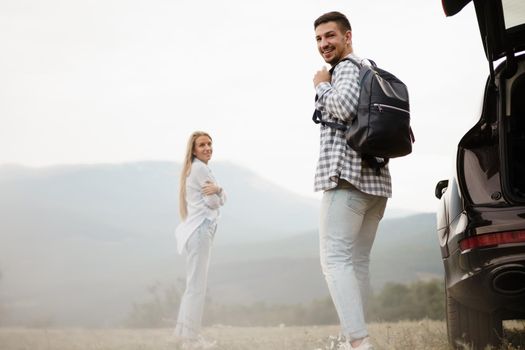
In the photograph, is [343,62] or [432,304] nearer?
[343,62]

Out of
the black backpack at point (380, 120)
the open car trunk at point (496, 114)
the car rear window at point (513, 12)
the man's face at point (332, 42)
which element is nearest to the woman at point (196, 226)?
the man's face at point (332, 42)

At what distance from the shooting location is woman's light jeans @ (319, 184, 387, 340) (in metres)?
3.58

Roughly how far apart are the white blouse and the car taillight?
2.81 meters

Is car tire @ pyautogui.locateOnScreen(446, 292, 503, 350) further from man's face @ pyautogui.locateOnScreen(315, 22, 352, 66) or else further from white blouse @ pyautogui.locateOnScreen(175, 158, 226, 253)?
white blouse @ pyautogui.locateOnScreen(175, 158, 226, 253)

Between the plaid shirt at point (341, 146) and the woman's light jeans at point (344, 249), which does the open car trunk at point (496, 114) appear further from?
the woman's light jeans at point (344, 249)

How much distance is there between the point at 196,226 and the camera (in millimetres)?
5730

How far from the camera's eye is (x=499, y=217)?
10.8ft

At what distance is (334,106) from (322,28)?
1.75ft

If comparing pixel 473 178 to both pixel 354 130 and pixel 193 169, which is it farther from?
pixel 193 169

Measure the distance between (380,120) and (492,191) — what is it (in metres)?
0.65

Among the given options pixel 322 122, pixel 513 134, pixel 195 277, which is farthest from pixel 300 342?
pixel 513 134

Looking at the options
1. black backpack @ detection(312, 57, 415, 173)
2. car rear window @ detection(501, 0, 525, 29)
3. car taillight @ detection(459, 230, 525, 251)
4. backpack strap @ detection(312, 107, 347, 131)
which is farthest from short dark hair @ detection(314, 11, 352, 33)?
car taillight @ detection(459, 230, 525, 251)

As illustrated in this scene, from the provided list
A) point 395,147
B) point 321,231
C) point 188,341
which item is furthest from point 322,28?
point 188,341

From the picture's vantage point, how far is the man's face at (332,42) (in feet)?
12.5
